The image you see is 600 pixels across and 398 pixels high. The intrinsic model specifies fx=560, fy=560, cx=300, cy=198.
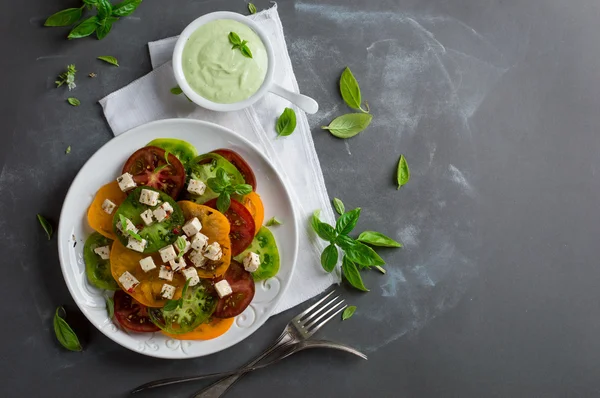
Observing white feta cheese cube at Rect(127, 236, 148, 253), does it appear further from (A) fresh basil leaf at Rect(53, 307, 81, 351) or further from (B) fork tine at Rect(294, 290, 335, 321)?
(B) fork tine at Rect(294, 290, 335, 321)

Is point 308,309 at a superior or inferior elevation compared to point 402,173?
inferior

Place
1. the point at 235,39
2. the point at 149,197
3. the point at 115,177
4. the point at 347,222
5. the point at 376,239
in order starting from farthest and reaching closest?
the point at 376,239, the point at 347,222, the point at 115,177, the point at 235,39, the point at 149,197

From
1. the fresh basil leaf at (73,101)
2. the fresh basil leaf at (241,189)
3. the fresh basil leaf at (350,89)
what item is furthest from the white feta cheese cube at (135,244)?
the fresh basil leaf at (350,89)

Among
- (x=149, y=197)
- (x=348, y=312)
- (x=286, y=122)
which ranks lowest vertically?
(x=348, y=312)

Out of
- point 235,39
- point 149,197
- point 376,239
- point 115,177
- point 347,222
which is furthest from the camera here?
point 376,239

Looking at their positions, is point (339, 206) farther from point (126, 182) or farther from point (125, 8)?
point (125, 8)

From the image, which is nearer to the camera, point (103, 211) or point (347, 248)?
point (103, 211)

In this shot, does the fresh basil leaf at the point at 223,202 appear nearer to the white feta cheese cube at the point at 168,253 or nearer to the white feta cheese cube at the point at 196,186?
the white feta cheese cube at the point at 196,186

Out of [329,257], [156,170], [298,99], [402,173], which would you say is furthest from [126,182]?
[402,173]
